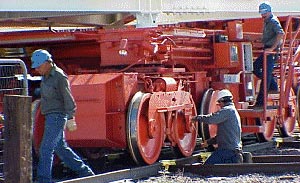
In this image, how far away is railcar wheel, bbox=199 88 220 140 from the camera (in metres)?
13.8

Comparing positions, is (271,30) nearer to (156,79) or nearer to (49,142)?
(156,79)

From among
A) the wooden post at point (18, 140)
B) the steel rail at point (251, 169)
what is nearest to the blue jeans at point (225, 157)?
the steel rail at point (251, 169)

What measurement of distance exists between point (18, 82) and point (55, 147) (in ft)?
5.51

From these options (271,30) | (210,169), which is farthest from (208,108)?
(210,169)

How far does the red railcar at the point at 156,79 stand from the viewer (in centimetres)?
1159

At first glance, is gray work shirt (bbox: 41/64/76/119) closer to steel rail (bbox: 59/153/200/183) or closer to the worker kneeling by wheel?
steel rail (bbox: 59/153/200/183)

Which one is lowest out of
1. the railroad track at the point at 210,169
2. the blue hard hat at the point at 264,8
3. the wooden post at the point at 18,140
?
the railroad track at the point at 210,169

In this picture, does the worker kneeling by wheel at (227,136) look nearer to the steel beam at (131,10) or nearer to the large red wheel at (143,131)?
the large red wheel at (143,131)

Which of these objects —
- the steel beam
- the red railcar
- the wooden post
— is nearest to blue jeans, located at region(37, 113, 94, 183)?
the steel beam

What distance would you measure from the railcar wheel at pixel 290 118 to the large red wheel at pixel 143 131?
467 centimetres

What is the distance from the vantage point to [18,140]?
7117 millimetres

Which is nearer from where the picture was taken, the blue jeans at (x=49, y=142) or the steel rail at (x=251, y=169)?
the blue jeans at (x=49, y=142)

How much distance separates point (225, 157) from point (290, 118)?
A: 17.4 feet

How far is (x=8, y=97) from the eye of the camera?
7.20 meters
